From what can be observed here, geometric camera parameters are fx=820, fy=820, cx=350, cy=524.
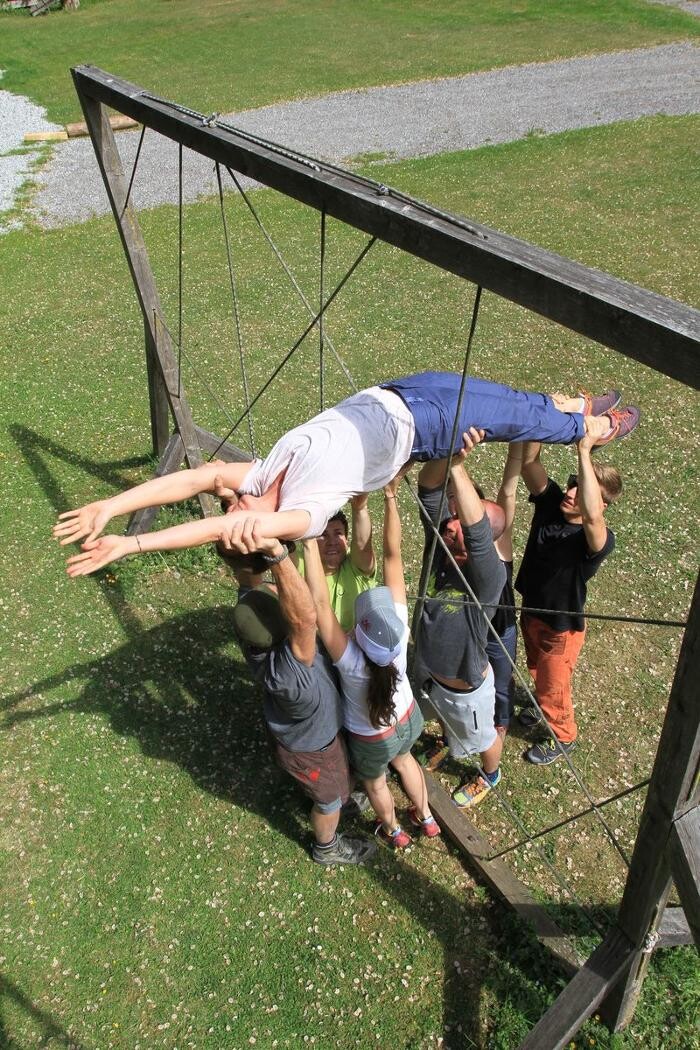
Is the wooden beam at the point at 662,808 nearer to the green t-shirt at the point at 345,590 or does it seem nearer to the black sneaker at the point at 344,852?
the black sneaker at the point at 344,852

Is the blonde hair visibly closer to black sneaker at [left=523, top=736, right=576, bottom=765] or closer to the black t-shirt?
the black t-shirt

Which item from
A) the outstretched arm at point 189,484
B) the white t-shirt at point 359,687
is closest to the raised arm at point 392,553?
the white t-shirt at point 359,687

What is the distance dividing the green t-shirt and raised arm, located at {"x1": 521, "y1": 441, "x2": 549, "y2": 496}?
0.99m

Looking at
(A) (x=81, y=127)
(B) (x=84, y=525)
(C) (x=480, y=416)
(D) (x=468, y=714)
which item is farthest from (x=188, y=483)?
Result: (A) (x=81, y=127)

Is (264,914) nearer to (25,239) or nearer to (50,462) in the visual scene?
(50,462)

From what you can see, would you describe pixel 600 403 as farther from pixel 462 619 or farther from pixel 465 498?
pixel 462 619

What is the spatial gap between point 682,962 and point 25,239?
1302cm

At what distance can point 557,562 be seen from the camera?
428 cm

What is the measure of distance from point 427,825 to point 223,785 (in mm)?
1227

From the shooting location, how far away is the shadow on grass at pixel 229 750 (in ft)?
12.6

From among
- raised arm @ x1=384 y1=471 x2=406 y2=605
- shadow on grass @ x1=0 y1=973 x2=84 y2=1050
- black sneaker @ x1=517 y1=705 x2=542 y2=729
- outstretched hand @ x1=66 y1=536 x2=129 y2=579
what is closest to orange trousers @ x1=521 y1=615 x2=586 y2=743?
black sneaker @ x1=517 y1=705 x2=542 y2=729

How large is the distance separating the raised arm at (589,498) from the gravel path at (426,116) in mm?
11996

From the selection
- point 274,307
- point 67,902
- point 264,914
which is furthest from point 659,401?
point 67,902

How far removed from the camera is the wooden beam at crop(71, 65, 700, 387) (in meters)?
2.24
